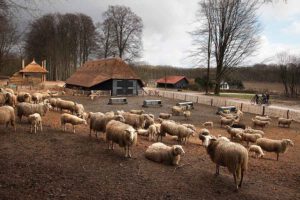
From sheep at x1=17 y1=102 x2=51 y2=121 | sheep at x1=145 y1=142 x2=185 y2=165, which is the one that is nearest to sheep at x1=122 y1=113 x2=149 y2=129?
sheep at x1=17 y1=102 x2=51 y2=121

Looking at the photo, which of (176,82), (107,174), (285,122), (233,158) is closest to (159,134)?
(233,158)

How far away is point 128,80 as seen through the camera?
46906mm

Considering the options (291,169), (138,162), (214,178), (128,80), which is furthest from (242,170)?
(128,80)

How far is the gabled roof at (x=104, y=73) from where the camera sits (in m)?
46.1

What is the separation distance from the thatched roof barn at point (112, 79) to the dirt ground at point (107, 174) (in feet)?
104

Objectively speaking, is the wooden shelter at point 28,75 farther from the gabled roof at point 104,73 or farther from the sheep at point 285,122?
the sheep at point 285,122

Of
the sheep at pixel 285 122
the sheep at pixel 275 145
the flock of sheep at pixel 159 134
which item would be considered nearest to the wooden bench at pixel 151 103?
the flock of sheep at pixel 159 134

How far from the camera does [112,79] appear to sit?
1801 inches

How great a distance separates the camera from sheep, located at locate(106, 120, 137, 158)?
458 inches

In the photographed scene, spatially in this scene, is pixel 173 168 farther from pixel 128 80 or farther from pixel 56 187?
pixel 128 80

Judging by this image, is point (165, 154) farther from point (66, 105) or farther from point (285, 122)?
point (285, 122)

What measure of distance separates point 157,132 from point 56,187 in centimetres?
914

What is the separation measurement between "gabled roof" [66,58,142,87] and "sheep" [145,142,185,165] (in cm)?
3409

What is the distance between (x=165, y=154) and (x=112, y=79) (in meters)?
34.9
